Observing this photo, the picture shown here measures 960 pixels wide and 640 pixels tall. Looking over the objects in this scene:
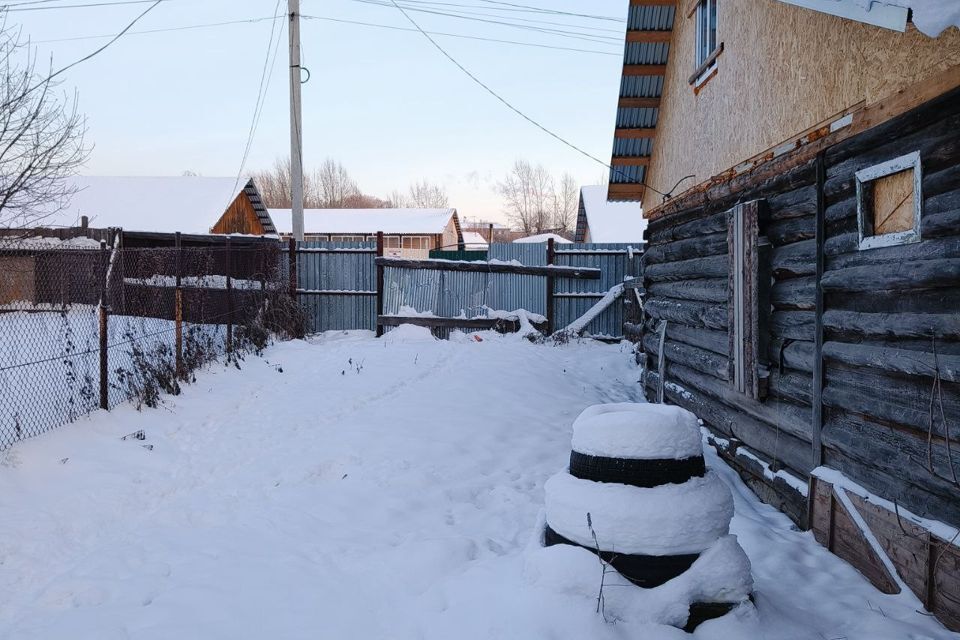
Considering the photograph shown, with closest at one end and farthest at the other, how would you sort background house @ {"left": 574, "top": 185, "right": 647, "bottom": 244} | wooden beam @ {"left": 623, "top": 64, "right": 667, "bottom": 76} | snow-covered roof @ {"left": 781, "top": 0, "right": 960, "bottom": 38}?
snow-covered roof @ {"left": 781, "top": 0, "right": 960, "bottom": 38} < wooden beam @ {"left": 623, "top": 64, "right": 667, "bottom": 76} < background house @ {"left": 574, "top": 185, "right": 647, "bottom": 244}

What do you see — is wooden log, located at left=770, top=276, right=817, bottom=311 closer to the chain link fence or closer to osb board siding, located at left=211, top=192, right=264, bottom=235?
the chain link fence

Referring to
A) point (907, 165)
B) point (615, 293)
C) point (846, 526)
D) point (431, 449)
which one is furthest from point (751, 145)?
point (615, 293)

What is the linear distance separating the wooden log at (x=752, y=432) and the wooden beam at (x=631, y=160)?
12.5ft

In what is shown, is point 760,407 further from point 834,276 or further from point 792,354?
point 834,276

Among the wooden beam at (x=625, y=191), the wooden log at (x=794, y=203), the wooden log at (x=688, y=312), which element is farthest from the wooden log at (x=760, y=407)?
the wooden beam at (x=625, y=191)

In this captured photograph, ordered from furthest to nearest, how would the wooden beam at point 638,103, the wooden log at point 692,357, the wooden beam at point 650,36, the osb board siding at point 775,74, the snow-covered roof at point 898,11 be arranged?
1. the wooden beam at point 638,103
2. the wooden beam at point 650,36
3. the wooden log at point 692,357
4. the osb board siding at point 775,74
5. the snow-covered roof at point 898,11

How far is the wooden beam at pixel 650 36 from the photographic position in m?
8.61

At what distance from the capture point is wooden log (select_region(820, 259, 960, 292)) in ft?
10.4

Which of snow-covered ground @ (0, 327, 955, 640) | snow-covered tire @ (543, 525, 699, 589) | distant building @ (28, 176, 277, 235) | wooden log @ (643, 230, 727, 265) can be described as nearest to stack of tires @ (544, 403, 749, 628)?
snow-covered tire @ (543, 525, 699, 589)

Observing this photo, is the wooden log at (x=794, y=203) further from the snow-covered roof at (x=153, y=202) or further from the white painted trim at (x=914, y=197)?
the snow-covered roof at (x=153, y=202)

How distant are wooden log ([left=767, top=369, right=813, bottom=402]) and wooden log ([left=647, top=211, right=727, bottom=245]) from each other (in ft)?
5.96

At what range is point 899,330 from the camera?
353cm

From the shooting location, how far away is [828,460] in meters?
4.38

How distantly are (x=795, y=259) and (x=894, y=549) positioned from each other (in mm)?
2067
